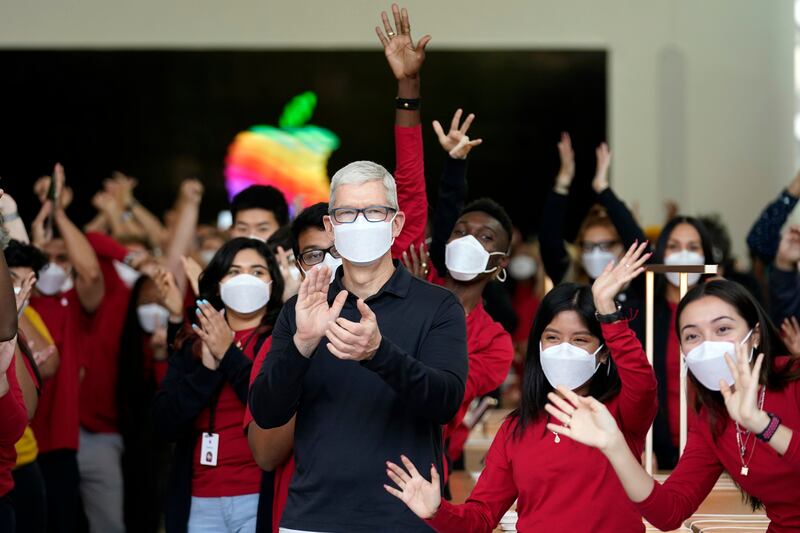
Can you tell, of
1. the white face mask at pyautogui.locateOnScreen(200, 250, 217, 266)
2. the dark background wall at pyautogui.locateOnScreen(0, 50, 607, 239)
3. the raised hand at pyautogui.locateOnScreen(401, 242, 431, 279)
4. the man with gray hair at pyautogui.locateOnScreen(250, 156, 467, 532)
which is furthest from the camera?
the dark background wall at pyautogui.locateOnScreen(0, 50, 607, 239)

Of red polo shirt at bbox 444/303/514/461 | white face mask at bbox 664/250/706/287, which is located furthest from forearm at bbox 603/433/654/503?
white face mask at bbox 664/250/706/287

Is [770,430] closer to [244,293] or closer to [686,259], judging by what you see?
[244,293]

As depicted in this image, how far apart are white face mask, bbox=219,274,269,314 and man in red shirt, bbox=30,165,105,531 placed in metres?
1.38

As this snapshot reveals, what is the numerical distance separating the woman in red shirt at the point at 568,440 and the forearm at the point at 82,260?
3.00 m

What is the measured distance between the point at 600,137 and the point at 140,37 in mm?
4002

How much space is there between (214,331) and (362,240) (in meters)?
1.12

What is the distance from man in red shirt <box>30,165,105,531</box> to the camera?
4906mm

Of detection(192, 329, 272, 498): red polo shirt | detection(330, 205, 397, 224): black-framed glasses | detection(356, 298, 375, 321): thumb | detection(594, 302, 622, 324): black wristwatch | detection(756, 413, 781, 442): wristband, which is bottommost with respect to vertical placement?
detection(192, 329, 272, 498): red polo shirt

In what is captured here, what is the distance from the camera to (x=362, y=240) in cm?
277

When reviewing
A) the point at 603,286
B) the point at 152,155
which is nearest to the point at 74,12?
the point at 152,155

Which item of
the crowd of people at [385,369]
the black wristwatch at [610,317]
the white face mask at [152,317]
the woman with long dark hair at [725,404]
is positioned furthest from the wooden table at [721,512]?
the white face mask at [152,317]

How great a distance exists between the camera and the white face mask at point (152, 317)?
19.1 ft

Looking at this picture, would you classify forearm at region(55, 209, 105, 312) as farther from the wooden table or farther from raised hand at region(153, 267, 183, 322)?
the wooden table

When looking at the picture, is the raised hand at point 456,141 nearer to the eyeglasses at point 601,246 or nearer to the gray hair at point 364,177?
the eyeglasses at point 601,246
